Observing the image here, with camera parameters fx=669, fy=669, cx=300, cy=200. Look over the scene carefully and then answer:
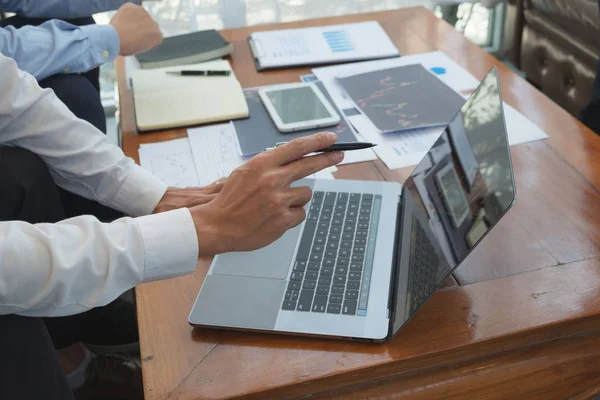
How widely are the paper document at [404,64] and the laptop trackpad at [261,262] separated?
478 millimetres

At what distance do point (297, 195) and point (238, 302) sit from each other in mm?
148

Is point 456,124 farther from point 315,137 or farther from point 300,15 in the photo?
point 300,15

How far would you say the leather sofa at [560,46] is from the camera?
6.89ft

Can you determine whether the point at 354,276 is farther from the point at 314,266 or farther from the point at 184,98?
the point at 184,98

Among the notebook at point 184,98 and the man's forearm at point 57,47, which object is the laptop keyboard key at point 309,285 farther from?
the man's forearm at point 57,47

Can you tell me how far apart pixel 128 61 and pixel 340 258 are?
3.04ft

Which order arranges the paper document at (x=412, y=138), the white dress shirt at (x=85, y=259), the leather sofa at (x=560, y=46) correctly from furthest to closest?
1. the leather sofa at (x=560, y=46)
2. the paper document at (x=412, y=138)
3. the white dress shirt at (x=85, y=259)

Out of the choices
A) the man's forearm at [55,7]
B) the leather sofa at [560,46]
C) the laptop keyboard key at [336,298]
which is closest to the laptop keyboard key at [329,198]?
the laptop keyboard key at [336,298]

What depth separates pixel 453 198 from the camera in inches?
32.2

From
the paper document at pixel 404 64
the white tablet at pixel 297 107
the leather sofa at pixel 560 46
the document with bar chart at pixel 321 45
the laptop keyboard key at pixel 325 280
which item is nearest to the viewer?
the laptop keyboard key at pixel 325 280

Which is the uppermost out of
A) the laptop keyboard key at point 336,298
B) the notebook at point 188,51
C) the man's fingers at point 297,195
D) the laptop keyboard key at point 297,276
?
the man's fingers at point 297,195

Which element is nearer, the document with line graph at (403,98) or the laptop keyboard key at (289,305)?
the laptop keyboard key at (289,305)

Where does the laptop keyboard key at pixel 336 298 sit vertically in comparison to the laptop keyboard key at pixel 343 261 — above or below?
above

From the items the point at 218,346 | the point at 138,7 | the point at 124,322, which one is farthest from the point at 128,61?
the point at 218,346
